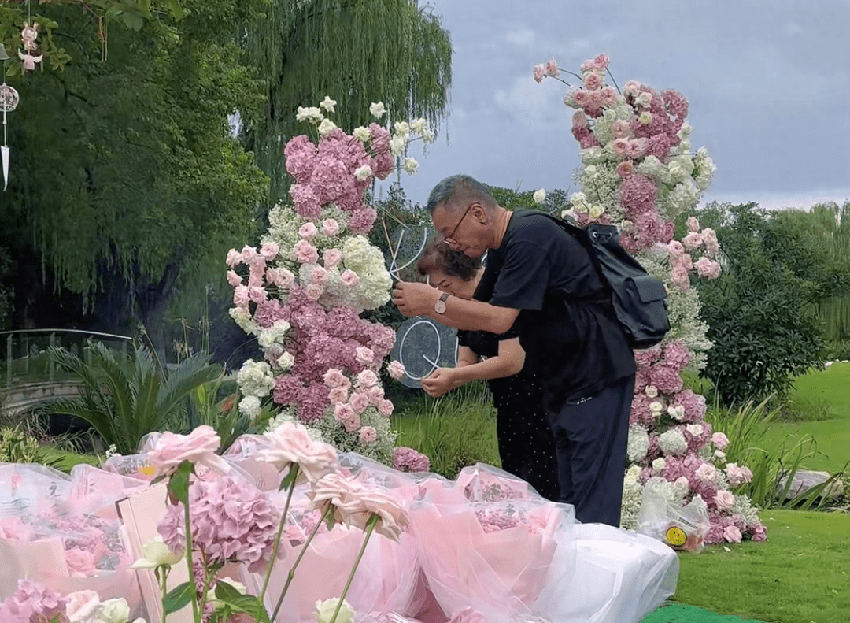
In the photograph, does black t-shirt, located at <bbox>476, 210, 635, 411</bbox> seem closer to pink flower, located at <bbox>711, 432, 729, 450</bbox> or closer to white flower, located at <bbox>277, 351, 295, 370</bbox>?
white flower, located at <bbox>277, 351, 295, 370</bbox>

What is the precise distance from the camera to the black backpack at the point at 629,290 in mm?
3490

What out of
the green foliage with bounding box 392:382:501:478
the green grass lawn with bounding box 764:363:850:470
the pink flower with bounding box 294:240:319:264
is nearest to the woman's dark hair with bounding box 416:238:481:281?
the pink flower with bounding box 294:240:319:264

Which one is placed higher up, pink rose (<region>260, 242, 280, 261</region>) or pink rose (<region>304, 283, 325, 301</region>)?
pink rose (<region>260, 242, 280, 261</region>)

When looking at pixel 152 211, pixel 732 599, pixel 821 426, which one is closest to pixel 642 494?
pixel 732 599

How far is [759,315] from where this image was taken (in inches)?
581

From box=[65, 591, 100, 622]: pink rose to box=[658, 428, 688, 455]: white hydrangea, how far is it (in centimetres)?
581

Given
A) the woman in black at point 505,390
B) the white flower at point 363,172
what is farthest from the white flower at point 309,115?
the woman in black at point 505,390

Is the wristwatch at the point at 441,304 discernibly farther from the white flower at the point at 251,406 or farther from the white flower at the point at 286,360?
the white flower at the point at 251,406

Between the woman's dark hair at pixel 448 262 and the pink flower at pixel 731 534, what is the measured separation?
3.40 m

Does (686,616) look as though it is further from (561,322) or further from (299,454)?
(299,454)

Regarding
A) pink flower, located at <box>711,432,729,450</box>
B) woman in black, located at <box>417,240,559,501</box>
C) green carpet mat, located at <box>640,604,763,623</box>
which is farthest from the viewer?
pink flower, located at <box>711,432,729,450</box>

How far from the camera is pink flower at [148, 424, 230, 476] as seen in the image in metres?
1.01

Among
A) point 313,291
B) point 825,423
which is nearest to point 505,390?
point 313,291

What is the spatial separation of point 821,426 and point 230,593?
15.0 metres
